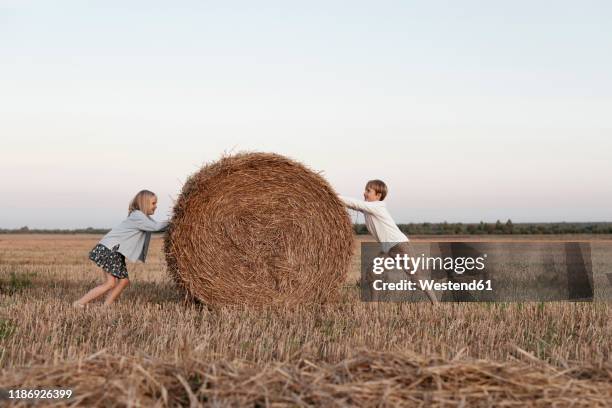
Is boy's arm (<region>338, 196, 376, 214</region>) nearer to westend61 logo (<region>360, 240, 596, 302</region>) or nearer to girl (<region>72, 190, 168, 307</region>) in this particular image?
westend61 logo (<region>360, 240, 596, 302</region>)

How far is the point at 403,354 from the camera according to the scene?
421cm

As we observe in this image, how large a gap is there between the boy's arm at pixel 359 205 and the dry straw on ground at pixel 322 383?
13.9 feet

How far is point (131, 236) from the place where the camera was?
27.3 ft

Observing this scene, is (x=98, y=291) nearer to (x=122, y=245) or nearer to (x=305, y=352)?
(x=122, y=245)

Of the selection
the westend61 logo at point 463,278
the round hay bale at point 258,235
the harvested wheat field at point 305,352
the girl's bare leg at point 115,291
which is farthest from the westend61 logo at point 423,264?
the girl's bare leg at point 115,291

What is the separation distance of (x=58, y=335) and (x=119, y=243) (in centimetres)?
217

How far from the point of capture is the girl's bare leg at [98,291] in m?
8.20

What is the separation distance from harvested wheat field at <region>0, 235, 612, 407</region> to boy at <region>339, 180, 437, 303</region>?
26.7 inches

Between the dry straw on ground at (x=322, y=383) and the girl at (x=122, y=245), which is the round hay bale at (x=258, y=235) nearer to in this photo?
the girl at (x=122, y=245)

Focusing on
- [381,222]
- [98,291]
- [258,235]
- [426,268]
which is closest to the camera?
[258,235]

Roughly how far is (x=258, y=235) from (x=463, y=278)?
390 centimetres

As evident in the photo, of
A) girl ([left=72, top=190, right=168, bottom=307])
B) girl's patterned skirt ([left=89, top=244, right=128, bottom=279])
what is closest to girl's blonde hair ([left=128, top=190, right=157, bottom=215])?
girl ([left=72, top=190, right=168, bottom=307])

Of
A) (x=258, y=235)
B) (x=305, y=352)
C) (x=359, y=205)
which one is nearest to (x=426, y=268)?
(x=359, y=205)

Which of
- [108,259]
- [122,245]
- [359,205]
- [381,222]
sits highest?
[359,205]
